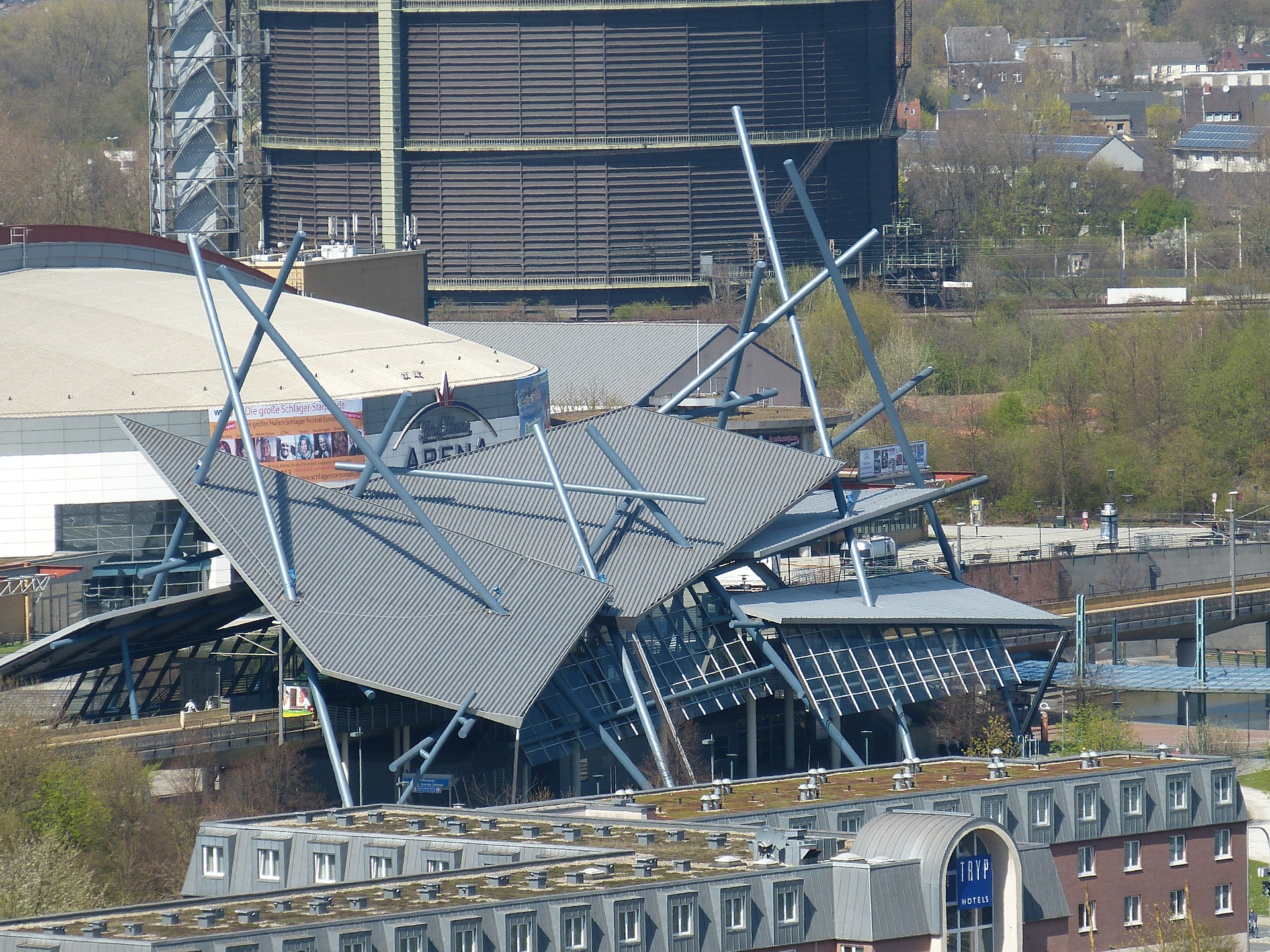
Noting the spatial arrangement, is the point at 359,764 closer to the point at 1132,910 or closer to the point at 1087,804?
the point at 1087,804

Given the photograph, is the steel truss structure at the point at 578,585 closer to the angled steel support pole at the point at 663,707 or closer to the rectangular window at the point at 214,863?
the angled steel support pole at the point at 663,707

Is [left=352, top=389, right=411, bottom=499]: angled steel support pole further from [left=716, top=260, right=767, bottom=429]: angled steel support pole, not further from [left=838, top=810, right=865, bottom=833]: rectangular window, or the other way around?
[left=838, top=810, right=865, bottom=833]: rectangular window

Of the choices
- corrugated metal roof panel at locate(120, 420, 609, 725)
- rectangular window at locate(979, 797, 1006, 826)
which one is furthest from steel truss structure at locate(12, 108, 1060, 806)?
rectangular window at locate(979, 797, 1006, 826)

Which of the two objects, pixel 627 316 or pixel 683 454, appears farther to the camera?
pixel 627 316

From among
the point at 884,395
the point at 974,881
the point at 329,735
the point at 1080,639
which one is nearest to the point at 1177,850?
the point at 974,881

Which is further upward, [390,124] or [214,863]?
[390,124]

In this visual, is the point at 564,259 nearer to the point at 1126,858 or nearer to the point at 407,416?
the point at 407,416

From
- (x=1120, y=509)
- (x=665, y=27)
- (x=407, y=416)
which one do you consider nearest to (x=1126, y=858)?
(x=407, y=416)
